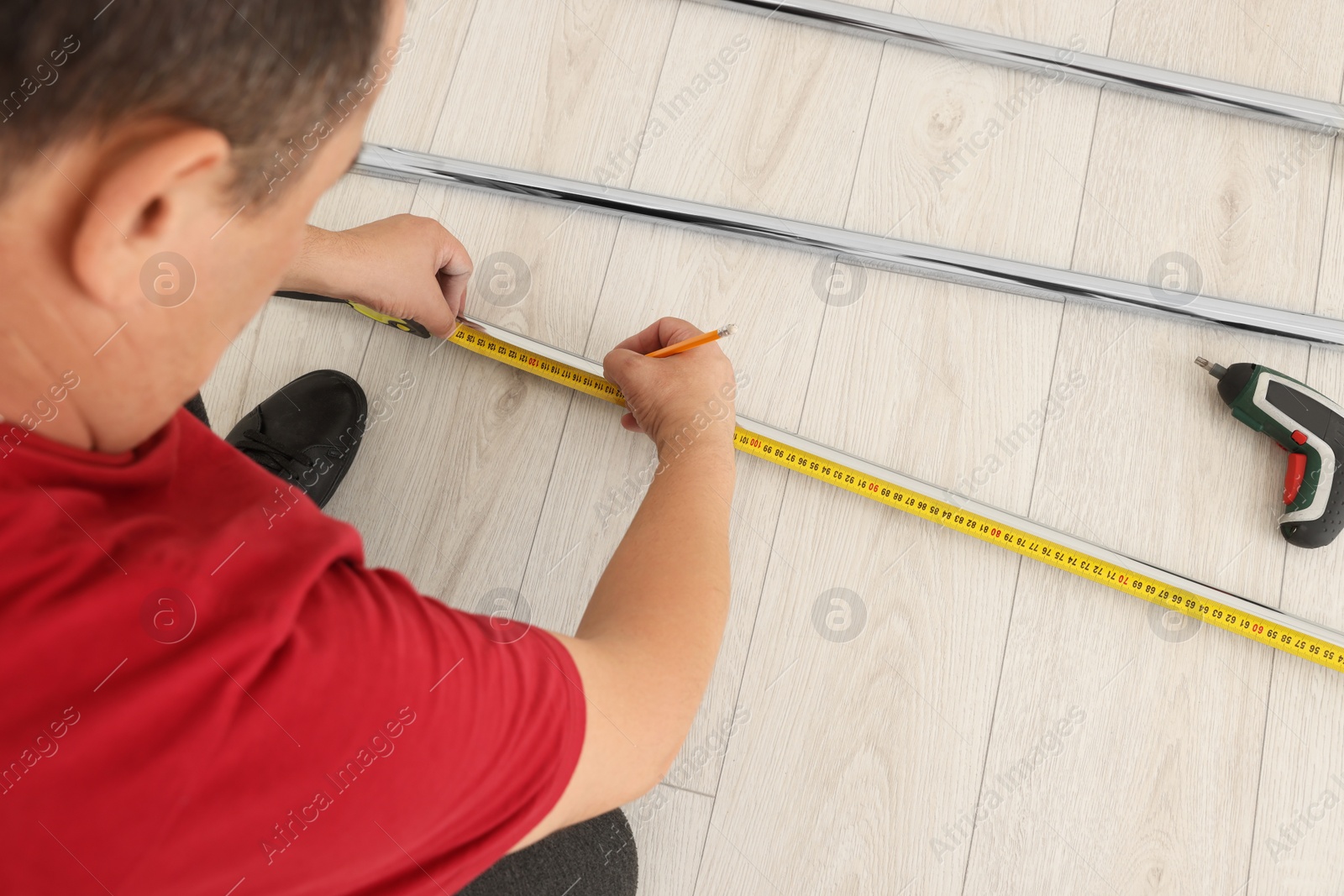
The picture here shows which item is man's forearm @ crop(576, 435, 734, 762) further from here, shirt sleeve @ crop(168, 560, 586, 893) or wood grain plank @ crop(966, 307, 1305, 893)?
wood grain plank @ crop(966, 307, 1305, 893)

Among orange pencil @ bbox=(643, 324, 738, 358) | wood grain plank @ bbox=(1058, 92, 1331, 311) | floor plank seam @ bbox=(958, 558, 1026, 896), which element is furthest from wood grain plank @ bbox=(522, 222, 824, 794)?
wood grain plank @ bbox=(1058, 92, 1331, 311)

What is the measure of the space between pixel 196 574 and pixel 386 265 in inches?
26.8

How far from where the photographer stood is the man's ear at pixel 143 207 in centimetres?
51

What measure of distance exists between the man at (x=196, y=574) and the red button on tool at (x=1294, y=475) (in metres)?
1.12

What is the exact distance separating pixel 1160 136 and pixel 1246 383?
470 millimetres

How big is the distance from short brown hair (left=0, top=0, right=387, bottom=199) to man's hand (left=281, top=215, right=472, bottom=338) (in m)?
0.63

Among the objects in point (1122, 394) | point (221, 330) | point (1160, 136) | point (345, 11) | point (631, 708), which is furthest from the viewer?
point (1160, 136)

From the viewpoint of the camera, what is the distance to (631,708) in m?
0.82

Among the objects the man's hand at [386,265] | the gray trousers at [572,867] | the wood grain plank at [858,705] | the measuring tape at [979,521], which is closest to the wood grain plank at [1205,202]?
the measuring tape at [979,521]

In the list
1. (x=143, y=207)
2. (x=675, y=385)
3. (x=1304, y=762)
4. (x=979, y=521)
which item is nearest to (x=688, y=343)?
(x=675, y=385)

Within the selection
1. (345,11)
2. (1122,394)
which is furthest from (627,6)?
(345,11)

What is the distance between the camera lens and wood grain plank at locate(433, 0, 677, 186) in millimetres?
1554

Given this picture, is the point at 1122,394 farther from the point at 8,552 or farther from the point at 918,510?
the point at 8,552

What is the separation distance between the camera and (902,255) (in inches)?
56.8
